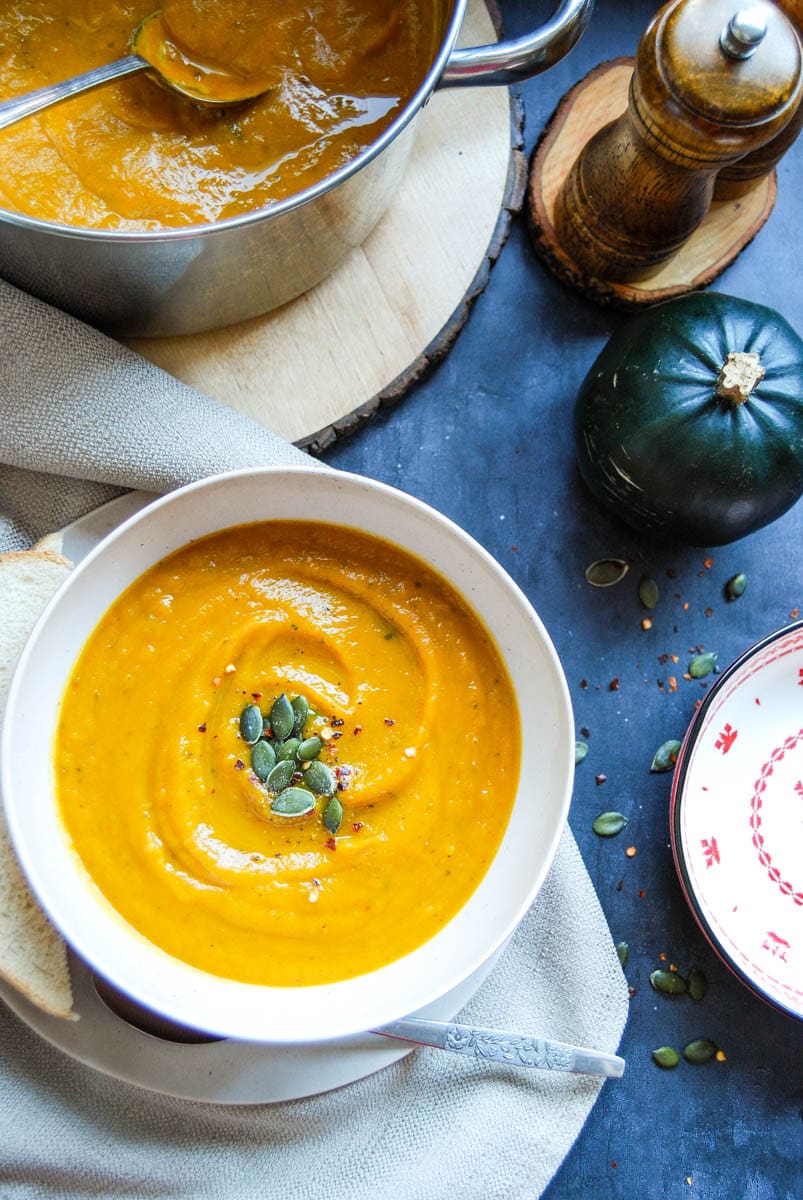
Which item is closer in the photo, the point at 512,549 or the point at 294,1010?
the point at 294,1010

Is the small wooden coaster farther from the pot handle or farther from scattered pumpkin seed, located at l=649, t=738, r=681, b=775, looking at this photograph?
scattered pumpkin seed, located at l=649, t=738, r=681, b=775

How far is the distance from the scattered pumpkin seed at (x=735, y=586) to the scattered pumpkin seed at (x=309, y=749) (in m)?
1.12

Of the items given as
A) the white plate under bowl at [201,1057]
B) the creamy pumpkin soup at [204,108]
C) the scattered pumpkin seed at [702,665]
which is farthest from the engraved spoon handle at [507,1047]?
the creamy pumpkin soup at [204,108]

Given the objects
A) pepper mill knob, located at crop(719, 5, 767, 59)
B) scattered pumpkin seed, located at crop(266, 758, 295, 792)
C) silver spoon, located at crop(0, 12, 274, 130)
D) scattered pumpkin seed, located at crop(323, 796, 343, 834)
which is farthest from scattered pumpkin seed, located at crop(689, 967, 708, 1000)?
silver spoon, located at crop(0, 12, 274, 130)

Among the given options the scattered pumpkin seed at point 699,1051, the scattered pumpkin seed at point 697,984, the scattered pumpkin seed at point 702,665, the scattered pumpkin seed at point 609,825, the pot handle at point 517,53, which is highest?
the pot handle at point 517,53

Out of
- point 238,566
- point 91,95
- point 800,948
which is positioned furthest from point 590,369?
point 800,948

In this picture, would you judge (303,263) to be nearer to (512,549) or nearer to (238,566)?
(238,566)

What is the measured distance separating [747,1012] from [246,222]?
2.08 metres

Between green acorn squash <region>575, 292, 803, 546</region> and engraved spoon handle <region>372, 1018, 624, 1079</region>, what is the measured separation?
1.16 meters

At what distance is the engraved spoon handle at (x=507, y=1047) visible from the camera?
83.2 inches

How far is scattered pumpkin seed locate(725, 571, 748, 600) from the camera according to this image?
253cm

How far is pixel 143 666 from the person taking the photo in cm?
199

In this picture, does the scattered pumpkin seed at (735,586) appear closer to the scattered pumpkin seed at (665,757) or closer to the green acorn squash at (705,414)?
the green acorn squash at (705,414)

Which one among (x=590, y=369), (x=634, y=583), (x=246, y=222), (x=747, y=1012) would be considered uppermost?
(x=246, y=222)
